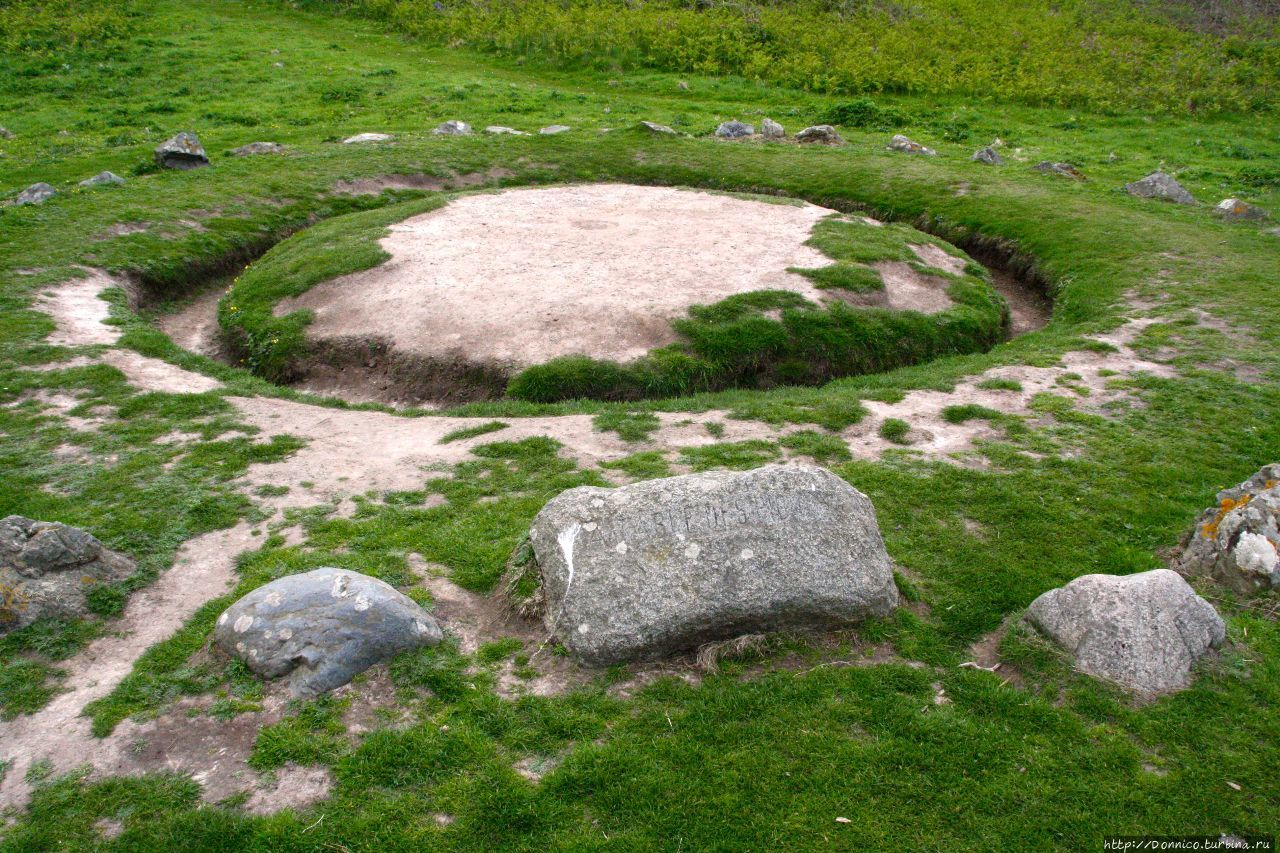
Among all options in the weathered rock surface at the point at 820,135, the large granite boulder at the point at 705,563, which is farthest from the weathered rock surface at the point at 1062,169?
the large granite boulder at the point at 705,563

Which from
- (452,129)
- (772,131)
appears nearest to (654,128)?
(772,131)

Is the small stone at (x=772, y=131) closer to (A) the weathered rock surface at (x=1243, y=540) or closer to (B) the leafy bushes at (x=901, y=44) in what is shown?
(B) the leafy bushes at (x=901, y=44)

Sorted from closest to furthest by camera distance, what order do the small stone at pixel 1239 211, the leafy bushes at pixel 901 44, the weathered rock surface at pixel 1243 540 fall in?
the weathered rock surface at pixel 1243 540 → the small stone at pixel 1239 211 → the leafy bushes at pixel 901 44

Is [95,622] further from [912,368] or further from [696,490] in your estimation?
[912,368]

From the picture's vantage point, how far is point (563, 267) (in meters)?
21.1

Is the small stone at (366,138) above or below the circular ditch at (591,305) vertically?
above

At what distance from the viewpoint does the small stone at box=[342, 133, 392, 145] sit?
33.2 meters

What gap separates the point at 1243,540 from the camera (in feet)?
30.7

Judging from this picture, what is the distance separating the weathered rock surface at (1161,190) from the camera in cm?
2784

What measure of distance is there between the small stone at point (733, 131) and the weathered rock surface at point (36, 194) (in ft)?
83.7

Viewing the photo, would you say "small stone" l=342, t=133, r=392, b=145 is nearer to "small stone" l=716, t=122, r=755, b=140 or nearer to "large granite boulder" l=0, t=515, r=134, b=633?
"small stone" l=716, t=122, r=755, b=140

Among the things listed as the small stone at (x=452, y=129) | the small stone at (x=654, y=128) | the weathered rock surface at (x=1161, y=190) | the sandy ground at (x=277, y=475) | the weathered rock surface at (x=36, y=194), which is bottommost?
the sandy ground at (x=277, y=475)

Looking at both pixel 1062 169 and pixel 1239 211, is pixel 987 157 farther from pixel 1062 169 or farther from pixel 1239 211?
pixel 1239 211

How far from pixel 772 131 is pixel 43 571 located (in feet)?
110
